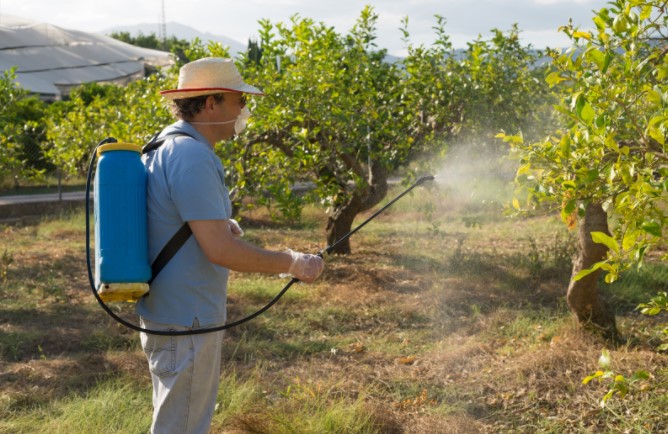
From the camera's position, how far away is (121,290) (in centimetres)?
259

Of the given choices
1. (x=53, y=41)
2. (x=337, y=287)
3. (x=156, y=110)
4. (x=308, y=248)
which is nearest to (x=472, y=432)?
(x=337, y=287)

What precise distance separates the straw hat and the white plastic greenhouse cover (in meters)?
24.7

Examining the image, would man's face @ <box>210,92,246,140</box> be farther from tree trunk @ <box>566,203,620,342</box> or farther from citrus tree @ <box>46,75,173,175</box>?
citrus tree @ <box>46,75,173,175</box>

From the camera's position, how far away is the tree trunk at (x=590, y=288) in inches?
201

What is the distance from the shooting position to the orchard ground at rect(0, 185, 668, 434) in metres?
4.11

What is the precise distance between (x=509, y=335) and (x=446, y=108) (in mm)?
2874

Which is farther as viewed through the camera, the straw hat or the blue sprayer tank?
the straw hat

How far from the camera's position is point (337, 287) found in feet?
23.5

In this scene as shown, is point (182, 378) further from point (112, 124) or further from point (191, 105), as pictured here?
point (112, 124)

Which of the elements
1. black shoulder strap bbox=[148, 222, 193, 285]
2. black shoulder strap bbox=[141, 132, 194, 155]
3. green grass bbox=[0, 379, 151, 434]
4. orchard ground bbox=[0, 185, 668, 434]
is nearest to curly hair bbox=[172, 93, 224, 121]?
black shoulder strap bbox=[141, 132, 194, 155]

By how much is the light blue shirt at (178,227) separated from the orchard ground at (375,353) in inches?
52.8

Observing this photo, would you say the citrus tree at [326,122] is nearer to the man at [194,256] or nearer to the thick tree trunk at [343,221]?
the thick tree trunk at [343,221]

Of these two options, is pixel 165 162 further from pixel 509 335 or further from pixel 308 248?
pixel 308 248

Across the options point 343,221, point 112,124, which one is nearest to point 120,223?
point 343,221
